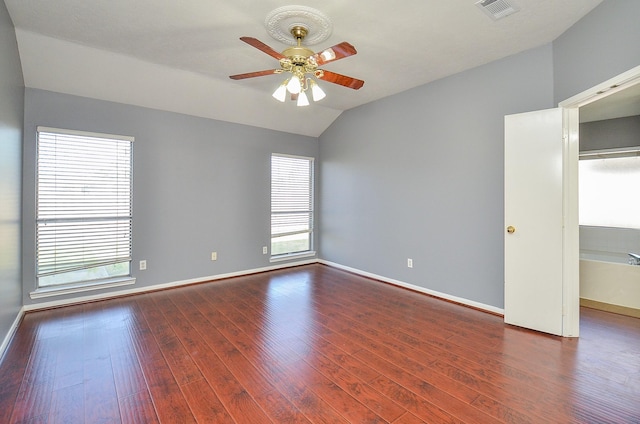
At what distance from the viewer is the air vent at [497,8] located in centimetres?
226

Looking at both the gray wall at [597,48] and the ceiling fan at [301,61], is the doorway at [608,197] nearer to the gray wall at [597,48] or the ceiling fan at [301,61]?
the gray wall at [597,48]

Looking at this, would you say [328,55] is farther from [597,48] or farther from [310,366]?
[310,366]

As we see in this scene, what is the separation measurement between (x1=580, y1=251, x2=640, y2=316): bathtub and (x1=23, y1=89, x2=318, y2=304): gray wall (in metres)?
4.40

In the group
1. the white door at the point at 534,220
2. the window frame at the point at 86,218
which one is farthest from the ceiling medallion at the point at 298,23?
the window frame at the point at 86,218

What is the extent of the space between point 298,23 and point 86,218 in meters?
3.34

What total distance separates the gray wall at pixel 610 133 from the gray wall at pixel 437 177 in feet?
6.33

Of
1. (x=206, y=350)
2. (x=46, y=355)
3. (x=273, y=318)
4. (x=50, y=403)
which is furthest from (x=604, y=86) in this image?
(x=46, y=355)

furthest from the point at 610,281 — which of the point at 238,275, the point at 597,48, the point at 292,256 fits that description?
the point at 238,275

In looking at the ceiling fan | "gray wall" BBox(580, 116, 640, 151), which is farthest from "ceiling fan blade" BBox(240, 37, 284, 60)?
"gray wall" BBox(580, 116, 640, 151)

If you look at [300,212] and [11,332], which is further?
[300,212]

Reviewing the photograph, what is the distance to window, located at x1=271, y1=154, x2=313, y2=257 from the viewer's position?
5.24 meters

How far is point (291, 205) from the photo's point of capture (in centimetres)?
546

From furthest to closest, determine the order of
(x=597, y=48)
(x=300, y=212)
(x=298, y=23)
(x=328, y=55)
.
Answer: (x=300, y=212) → (x=298, y=23) → (x=597, y=48) → (x=328, y=55)

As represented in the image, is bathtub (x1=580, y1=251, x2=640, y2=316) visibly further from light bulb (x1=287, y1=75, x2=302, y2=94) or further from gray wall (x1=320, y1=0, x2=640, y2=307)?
light bulb (x1=287, y1=75, x2=302, y2=94)
